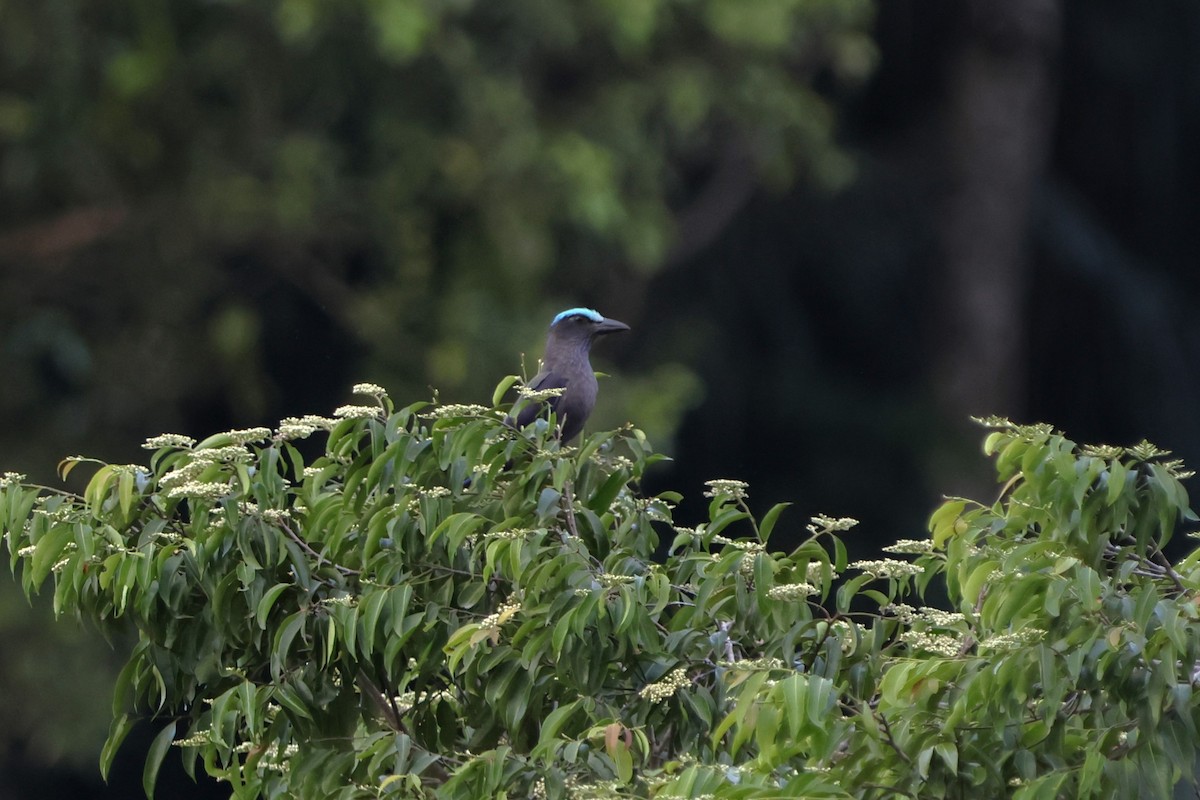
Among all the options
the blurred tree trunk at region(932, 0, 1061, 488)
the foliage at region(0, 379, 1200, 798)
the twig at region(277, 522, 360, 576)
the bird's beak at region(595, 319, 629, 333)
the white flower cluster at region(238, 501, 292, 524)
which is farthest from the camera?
the blurred tree trunk at region(932, 0, 1061, 488)

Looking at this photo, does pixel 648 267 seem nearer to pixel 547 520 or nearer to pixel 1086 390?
pixel 1086 390

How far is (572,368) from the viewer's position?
22.4 ft

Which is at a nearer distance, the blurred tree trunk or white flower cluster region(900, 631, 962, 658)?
white flower cluster region(900, 631, 962, 658)

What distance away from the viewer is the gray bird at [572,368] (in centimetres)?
661

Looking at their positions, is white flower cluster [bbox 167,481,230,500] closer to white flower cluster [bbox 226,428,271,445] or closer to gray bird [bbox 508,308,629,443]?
white flower cluster [bbox 226,428,271,445]

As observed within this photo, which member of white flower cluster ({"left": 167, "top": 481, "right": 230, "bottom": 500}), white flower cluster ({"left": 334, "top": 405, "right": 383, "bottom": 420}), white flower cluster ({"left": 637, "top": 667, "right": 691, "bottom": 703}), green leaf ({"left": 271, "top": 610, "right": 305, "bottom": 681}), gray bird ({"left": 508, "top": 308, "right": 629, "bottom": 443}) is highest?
gray bird ({"left": 508, "top": 308, "right": 629, "bottom": 443})

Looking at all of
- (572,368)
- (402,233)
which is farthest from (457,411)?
(402,233)

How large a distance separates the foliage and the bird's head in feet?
9.17

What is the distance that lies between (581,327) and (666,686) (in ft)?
11.7

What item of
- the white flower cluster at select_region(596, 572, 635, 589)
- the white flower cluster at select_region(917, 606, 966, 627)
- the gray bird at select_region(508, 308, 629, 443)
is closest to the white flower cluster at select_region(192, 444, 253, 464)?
the white flower cluster at select_region(596, 572, 635, 589)

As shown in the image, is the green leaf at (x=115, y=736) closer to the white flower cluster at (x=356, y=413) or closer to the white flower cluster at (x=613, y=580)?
the white flower cluster at (x=356, y=413)

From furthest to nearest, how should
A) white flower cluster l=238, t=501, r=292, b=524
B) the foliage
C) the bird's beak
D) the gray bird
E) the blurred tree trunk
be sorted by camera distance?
1. the blurred tree trunk
2. the bird's beak
3. the gray bird
4. white flower cluster l=238, t=501, r=292, b=524
5. the foliage

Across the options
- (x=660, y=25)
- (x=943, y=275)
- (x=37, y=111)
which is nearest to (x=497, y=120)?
(x=660, y=25)

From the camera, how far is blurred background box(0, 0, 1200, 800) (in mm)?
10695
